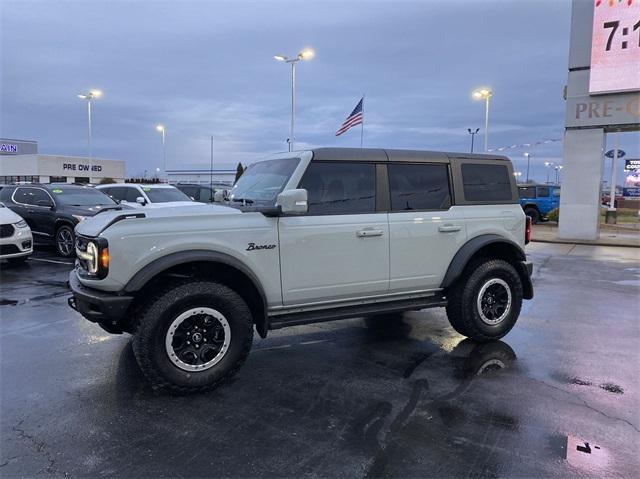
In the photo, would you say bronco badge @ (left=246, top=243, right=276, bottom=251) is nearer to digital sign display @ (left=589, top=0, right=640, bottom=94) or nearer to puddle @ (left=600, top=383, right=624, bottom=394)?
puddle @ (left=600, top=383, right=624, bottom=394)

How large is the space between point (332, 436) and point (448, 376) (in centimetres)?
153

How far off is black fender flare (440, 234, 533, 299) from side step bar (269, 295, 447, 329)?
0.28 metres

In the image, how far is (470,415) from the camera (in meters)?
3.63

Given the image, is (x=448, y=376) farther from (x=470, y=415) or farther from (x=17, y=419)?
(x=17, y=419)

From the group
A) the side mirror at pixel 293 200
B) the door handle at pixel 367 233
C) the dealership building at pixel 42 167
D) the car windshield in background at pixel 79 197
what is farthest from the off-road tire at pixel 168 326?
the dealership building at pixel 42 167

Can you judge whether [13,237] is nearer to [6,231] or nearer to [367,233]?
[6,231]

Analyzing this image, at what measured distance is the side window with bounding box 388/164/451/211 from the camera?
499cm

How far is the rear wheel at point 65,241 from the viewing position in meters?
11.3

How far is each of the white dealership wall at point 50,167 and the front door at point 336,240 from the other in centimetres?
6370

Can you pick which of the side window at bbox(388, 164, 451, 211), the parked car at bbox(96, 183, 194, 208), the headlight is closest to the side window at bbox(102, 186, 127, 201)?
the parked car at bbox(96, 183, 194, 208)

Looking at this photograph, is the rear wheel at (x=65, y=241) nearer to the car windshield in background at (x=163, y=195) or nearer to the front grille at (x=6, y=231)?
the front grille at (x=6, y=231)

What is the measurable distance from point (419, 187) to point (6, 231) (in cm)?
840

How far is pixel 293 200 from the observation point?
402 cm

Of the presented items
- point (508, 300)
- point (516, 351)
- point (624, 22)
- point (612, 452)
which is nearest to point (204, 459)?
point (612, 452)
